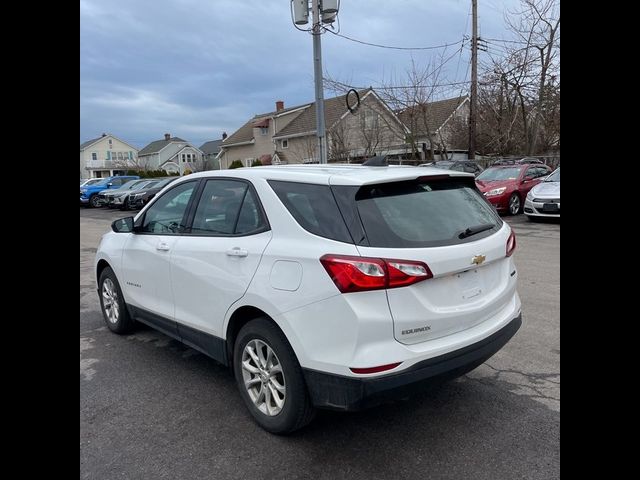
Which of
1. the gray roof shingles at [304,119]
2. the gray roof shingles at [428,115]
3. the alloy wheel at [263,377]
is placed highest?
the gray roof shingles at [304,119]

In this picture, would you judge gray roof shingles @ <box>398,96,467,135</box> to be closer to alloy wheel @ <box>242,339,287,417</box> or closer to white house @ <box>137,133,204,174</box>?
alloy wheel @ <box>242,339,287,417</box>

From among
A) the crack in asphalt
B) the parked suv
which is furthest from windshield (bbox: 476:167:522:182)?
the parked suv

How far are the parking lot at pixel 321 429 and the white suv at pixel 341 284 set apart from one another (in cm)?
28

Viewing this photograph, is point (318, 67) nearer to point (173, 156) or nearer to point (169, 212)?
point (169, 212)

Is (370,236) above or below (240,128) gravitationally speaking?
below

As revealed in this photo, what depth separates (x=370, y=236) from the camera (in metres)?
2.67

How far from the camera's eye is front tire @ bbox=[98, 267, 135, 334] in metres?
4.89

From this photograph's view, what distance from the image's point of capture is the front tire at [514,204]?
47.3ft

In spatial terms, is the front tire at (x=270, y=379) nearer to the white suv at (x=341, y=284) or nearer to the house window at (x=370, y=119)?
the white suv at (x=341, y=284)

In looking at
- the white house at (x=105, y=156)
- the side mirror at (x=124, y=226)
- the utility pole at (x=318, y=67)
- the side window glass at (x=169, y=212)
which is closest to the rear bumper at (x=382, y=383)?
the side window glass at (x=169, y=212)

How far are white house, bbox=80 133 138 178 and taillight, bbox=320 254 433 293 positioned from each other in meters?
76.0
